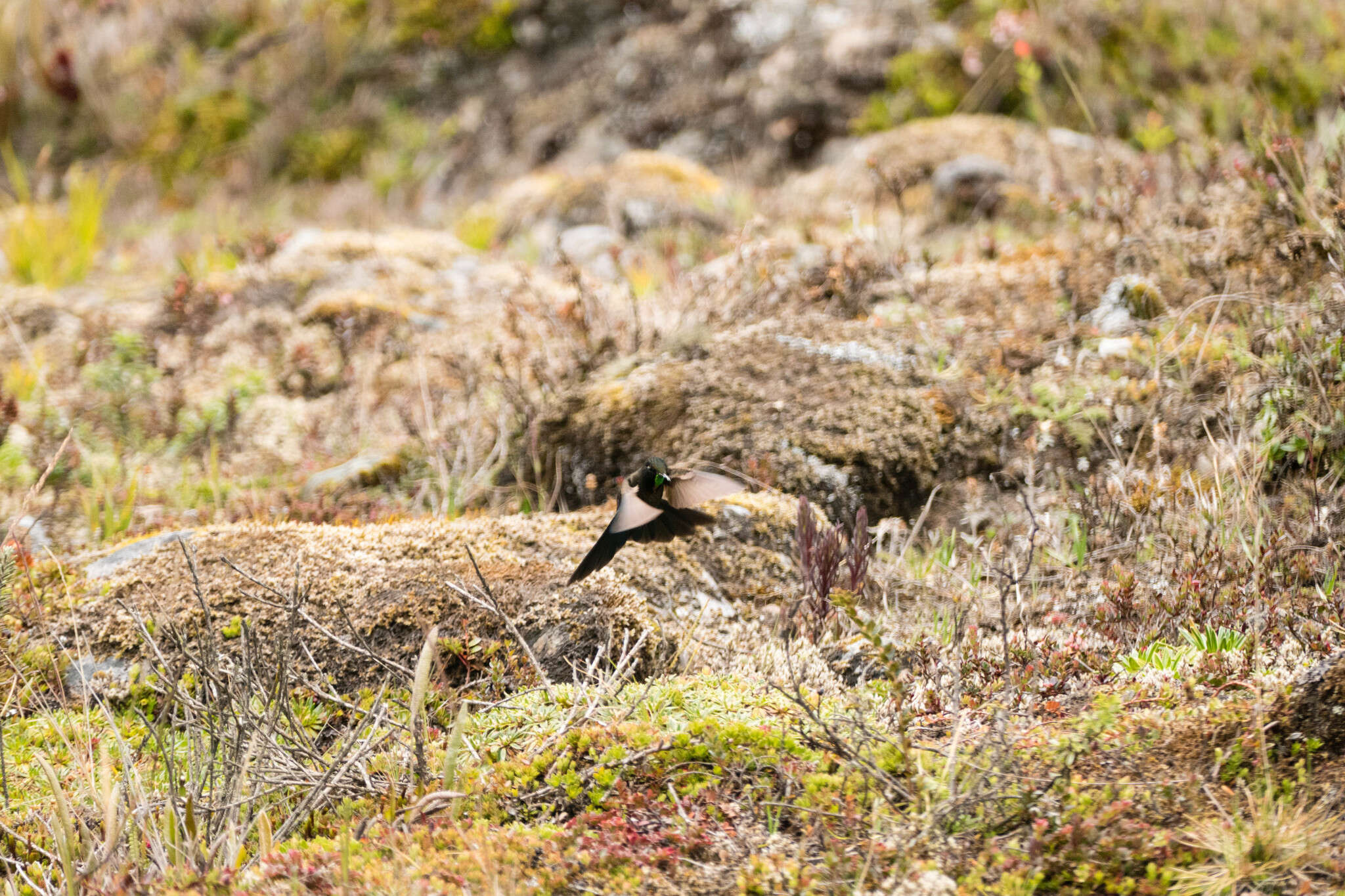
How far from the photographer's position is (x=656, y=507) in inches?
98.2

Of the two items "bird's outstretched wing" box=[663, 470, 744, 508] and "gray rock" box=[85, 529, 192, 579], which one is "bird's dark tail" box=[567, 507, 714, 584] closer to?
"bird's outstretched wing" box=[663, 470, 744, 508]

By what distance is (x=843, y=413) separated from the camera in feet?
12.0

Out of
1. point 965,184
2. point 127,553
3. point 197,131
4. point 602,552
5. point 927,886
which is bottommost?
point 965,184

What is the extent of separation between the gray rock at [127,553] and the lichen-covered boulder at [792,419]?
1382 mm

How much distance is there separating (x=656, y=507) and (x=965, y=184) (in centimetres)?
502

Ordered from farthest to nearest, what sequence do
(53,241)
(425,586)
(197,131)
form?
(197,131)
(53,241)
(425,586)

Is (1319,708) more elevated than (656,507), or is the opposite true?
(656,507)

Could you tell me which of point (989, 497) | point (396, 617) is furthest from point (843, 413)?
point (396, 617)

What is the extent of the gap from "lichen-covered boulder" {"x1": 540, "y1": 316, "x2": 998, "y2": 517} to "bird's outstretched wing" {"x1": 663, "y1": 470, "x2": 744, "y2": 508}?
0.93m

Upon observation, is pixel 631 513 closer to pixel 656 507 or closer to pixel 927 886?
pixel 656 507

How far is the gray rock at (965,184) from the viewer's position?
6.59 m

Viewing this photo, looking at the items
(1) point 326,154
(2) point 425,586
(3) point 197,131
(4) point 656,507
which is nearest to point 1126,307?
(4) point 656,507

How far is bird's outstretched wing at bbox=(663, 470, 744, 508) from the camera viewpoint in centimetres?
254

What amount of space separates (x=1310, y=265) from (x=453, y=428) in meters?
3.47
